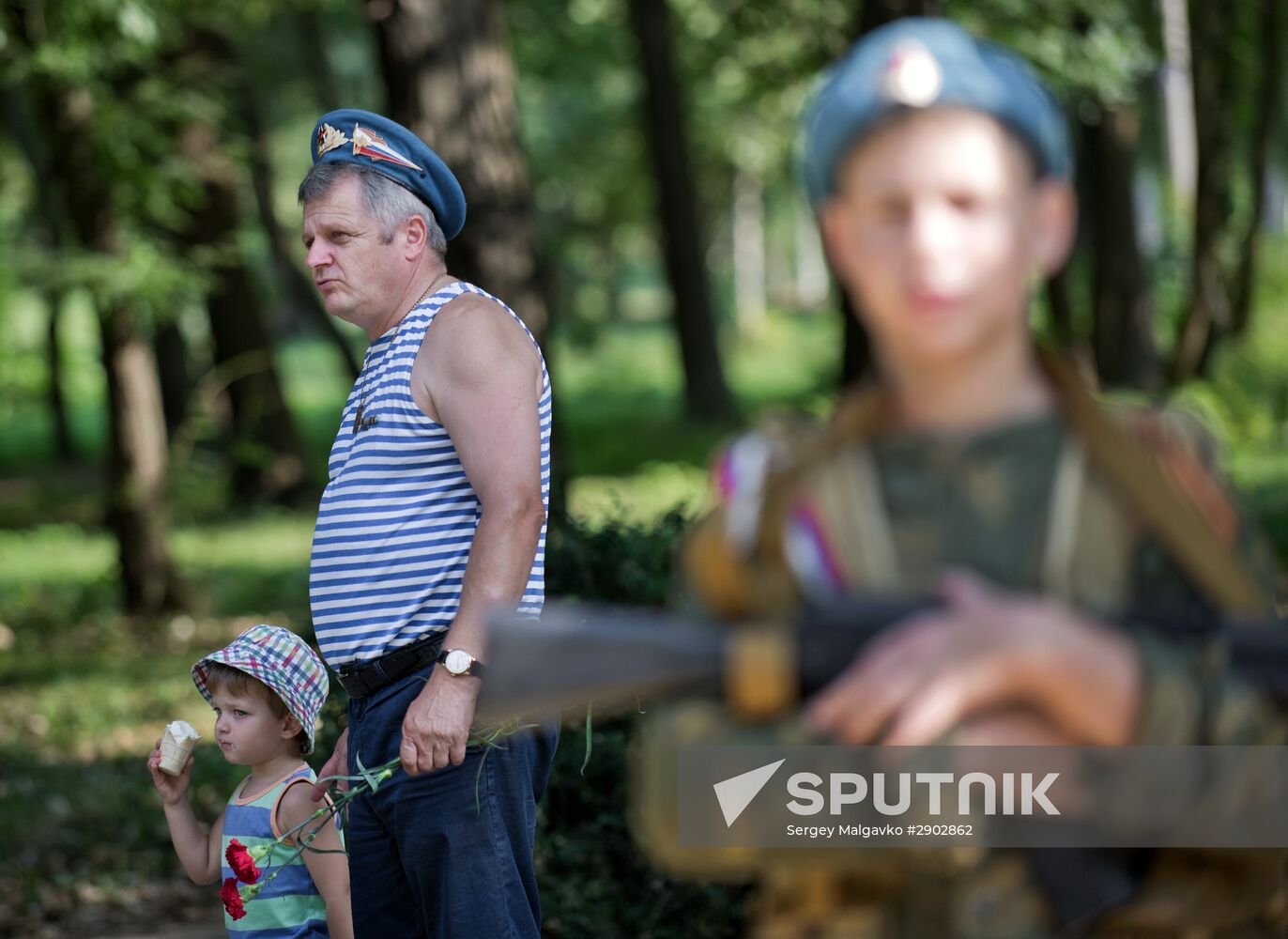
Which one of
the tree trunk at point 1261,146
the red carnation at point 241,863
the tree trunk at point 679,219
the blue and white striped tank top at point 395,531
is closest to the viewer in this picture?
the blue and white striped tank top at point 395,531

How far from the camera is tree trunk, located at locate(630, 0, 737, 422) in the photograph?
2009 centimetres

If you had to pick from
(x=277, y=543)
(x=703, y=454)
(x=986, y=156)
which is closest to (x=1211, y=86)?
(x=703, y=454)

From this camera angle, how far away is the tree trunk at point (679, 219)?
20094 mm

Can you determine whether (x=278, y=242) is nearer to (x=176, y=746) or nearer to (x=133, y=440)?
(x=133, y=440)

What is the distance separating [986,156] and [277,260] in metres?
21.6

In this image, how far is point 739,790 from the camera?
1.73m

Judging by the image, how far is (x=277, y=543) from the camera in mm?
15062

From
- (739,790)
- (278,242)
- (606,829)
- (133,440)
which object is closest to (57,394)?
(278,242)

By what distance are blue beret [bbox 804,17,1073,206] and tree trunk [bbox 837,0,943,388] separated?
22.1 feet

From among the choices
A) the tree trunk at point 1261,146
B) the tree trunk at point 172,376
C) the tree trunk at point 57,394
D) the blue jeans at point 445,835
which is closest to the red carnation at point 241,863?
the blue jeans at point 445,835

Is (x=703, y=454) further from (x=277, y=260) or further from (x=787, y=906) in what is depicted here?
(x=787, y=906)

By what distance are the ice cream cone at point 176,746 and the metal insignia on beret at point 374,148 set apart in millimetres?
1347

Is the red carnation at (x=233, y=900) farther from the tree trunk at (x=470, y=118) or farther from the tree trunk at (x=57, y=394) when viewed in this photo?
the tree trunk at (x=57, y=394)

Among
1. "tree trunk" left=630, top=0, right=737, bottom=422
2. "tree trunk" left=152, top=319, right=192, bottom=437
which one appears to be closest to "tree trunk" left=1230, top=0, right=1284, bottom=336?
"tree trunk" left=630, top=0, right=737, bottom=422
